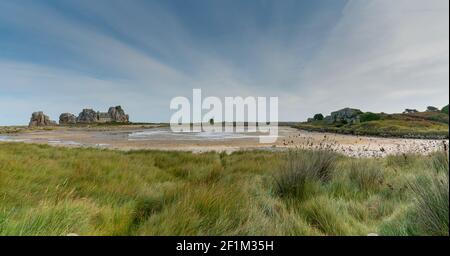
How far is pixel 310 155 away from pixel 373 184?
1.31 meters

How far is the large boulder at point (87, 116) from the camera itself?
402ft

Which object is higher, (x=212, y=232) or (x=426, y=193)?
(x=426, y=193)

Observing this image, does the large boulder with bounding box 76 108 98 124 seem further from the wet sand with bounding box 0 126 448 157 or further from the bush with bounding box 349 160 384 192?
the bush with bounding box 349 160 384 192

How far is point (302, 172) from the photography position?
455cm

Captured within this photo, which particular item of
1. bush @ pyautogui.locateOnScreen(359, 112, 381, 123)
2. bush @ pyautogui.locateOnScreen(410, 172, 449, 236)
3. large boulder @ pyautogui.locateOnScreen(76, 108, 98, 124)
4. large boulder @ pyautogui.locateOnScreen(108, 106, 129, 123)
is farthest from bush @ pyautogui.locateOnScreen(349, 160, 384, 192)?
large boulder @ pyautogui.locateOnScreen(76, 108, 98, 124)

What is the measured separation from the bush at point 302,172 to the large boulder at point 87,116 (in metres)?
134

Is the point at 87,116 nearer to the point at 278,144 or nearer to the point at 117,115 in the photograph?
the point at 117,115

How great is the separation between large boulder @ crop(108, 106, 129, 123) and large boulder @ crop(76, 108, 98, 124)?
24.7ft

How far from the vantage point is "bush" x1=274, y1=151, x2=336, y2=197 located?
4266mm

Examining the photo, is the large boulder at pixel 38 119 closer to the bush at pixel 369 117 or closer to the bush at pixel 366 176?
the bush at pixel 369 117

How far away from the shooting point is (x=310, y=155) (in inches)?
206

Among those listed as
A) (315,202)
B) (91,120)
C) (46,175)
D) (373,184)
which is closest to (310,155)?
(373,184)
